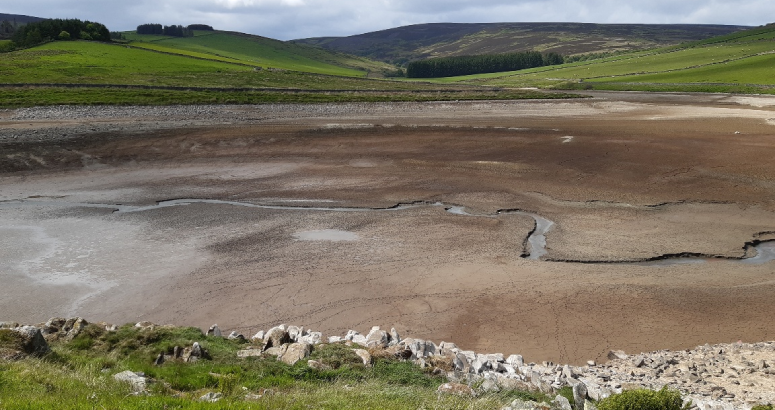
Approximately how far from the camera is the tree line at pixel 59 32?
9131 cm

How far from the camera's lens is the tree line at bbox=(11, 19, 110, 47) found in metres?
91.3

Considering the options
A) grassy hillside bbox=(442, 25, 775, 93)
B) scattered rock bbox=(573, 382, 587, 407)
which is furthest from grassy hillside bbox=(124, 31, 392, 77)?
scattered rock bbox=(573, 382, 587, 407)

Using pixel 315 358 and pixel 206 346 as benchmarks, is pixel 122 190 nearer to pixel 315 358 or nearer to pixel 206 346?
pixel 206 346

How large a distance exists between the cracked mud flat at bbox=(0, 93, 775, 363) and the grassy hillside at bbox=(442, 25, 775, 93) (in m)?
38.4

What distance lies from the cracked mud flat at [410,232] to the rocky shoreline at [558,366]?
1.34 metres

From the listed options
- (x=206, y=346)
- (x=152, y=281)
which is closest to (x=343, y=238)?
(x=152, y=281)

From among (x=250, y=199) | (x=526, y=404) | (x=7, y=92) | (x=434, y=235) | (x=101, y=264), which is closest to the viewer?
(x=526, y=404)

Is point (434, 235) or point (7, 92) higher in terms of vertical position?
point (7, 92)

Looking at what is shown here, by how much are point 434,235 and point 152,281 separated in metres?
9.67

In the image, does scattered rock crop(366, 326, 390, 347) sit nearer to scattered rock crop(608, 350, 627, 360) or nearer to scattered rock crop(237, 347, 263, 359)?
scattered rock crop(237, 347, 263, 359)

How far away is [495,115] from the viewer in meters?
53.2

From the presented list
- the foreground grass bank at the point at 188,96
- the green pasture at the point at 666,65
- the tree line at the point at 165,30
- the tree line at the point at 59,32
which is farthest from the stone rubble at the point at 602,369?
the tree line at the point at 165,30

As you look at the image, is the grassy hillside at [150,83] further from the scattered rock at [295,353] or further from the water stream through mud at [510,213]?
the scattered rock at [295,353]

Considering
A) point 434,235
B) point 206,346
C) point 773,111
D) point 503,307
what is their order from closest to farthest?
point 206,346
point 503,307
point 434,235
point 773,111
